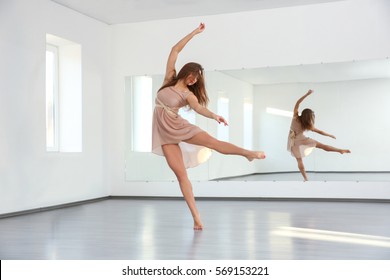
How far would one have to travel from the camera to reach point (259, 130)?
25.2ft

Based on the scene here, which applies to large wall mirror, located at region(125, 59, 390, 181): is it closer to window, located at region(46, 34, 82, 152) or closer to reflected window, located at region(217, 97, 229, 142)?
reflected window, located at region(217, 97, 229, 142)

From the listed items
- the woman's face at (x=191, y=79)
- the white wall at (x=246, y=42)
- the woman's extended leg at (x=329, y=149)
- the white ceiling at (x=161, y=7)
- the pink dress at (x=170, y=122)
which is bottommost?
the woman's extended leg at (x=329, y=149)

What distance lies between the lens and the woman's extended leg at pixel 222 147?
4.30 m

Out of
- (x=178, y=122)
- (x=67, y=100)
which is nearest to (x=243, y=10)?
(x=67, y=100)

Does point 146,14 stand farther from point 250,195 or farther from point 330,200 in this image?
point 330,200

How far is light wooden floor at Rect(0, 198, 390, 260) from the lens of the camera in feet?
11.9

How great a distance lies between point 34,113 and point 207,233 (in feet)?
10.5

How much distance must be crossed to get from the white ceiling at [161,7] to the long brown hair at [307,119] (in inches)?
61.3

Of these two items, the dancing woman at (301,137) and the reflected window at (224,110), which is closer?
the dancing woman at (301,137)

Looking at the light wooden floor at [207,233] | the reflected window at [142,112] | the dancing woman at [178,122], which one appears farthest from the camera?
the reflected window at [142,112]

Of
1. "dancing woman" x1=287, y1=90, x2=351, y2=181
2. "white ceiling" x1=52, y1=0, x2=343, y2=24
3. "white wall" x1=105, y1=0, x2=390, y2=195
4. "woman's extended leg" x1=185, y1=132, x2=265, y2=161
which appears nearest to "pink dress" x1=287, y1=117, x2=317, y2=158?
"dancing woman" x1=287, y1=90, x2=351, y2=181

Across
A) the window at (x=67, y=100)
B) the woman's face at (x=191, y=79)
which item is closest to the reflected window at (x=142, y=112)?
the window at (x=67, y=100)

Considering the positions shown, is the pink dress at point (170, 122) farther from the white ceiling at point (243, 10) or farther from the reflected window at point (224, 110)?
the reflected window at point (224, 110)
